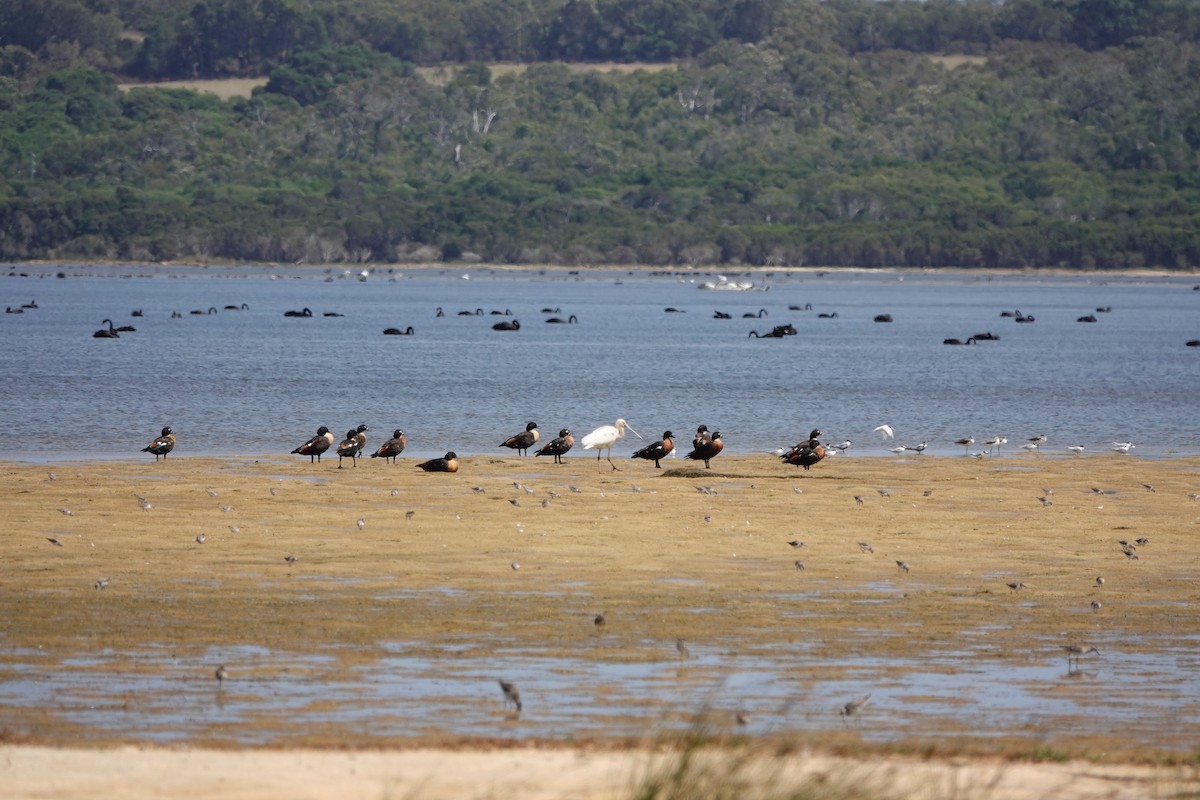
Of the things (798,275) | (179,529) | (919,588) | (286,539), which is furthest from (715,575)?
(798,275)

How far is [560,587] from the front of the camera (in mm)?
16594

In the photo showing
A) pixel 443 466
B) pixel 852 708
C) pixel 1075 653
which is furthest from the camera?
pixel 443 466

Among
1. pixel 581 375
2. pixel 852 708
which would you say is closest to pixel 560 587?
pixel 852 708

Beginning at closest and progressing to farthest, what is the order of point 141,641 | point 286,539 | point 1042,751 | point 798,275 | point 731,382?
point 1042,751, point 141,641, point 286,539, point 731,382, point 798,275

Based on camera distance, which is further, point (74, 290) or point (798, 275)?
point (798, 275)

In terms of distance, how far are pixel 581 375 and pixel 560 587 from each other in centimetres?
3404

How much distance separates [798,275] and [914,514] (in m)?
164

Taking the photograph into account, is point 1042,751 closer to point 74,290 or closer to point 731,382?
point 731,382

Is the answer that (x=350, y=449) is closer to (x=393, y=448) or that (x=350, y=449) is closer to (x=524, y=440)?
(x=393, y=448)

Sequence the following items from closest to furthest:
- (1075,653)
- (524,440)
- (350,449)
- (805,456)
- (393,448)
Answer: (1075,653) → (805,456) → (350,449) → (393,448) → (524,440)

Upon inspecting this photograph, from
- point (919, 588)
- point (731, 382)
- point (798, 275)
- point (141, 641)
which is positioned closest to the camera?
point (141, 641)

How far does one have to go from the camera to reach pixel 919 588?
16.8 meters

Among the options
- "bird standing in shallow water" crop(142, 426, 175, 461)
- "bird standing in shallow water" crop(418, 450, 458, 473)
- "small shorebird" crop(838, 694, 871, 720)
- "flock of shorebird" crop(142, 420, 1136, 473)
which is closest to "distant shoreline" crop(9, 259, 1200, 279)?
"flock of shorebird" crop(142, 420, 1136, 473)

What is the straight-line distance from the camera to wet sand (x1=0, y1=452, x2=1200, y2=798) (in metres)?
11.1
